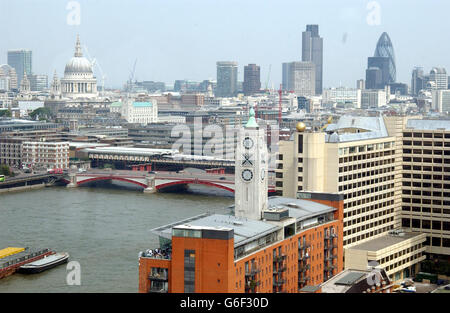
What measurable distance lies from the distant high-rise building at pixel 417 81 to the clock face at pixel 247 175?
2992 inches

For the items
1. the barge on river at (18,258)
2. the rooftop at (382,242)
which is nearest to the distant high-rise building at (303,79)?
the rooftop at (382,242)

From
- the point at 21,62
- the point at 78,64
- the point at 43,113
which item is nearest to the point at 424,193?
the point at 43,113

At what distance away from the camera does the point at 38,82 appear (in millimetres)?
75688

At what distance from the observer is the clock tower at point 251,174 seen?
1016 cm

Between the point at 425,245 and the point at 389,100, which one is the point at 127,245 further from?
the point at 389,100

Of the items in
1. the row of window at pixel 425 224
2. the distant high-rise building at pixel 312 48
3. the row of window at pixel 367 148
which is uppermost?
the distant high-rise building at pixel 312 48

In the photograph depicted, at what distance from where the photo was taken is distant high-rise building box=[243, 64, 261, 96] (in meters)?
81.3

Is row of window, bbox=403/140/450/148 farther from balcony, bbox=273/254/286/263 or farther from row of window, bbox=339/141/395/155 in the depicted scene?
balcony, bbox=273/254/286/263

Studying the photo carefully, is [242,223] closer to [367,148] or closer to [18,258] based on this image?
[367,148]

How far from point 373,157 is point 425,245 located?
192 cm

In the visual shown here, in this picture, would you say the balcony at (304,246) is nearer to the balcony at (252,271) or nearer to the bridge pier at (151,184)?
the balcony at (252,271)

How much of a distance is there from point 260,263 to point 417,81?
260 ft

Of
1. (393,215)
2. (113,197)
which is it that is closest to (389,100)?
(113,197)

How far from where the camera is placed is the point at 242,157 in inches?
402
